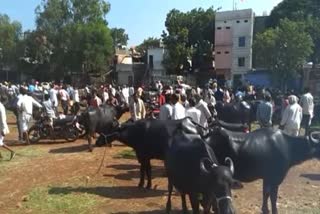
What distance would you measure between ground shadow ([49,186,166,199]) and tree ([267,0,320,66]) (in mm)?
34518

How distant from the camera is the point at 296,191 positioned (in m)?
Answer: 9.95

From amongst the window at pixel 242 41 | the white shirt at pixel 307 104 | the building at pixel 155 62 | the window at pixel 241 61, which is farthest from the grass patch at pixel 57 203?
the building at pixel 155 62

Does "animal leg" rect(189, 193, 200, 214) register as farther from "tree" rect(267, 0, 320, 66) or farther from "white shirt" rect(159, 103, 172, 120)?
"tree" rect(267, 0, 320, 66)

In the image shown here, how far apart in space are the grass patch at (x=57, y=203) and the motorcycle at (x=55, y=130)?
724 centimetres

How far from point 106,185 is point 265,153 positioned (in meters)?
4.02

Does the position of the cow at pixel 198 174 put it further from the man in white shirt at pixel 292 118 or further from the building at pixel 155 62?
the building at pixel 155 62

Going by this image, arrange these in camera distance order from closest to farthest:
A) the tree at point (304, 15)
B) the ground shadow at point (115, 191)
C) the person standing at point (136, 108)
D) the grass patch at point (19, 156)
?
the ground shadow at point (115, 191), the grass patch at point (19, 156), the person standing at point (136, 108), the tree at point (304, 15)

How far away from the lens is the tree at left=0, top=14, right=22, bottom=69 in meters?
64.3

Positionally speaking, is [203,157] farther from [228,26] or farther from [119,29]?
[119,29]

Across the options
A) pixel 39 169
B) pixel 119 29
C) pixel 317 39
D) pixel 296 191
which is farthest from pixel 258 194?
pixel 119 29

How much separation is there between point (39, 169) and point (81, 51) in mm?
46054

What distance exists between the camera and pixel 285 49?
1571 inches

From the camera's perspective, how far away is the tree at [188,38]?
5444 cm

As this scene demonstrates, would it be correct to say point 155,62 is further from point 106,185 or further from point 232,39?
point 106,185
